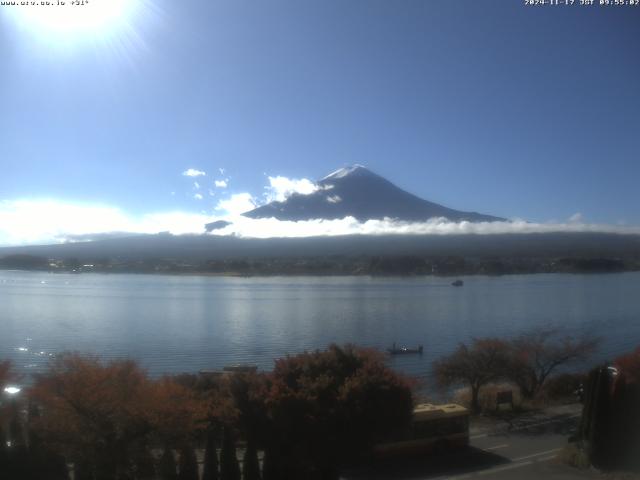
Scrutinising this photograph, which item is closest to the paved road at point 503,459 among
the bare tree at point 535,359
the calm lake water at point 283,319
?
the bare tree at point 535,359

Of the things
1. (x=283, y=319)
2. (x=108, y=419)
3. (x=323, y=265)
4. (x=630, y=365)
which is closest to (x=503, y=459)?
(x=630, y=365)

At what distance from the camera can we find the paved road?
7.56 meters

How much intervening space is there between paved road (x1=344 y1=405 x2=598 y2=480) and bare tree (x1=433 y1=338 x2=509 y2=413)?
273cm

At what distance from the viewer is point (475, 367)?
13.8 m

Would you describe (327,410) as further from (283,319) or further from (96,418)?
(283,319)

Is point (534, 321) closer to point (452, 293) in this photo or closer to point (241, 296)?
point (452, 293)

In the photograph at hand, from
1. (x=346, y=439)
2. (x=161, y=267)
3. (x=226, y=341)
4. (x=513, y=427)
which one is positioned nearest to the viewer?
(x=346, y=439)

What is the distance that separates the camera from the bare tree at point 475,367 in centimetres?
1374

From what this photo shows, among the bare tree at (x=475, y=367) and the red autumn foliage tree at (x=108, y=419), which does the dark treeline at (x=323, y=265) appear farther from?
the red autumn foliage tree at (x=108, y=419)

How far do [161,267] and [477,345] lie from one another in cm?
5163

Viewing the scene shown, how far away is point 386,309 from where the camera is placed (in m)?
32.9

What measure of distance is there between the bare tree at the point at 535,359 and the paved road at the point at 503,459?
352 cm

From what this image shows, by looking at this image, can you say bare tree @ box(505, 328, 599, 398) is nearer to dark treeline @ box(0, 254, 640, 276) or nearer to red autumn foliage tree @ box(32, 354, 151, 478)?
red autumn foliage tree @ box(32, 354, 151, 478)

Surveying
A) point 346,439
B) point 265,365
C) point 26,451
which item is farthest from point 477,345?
point 26,451
